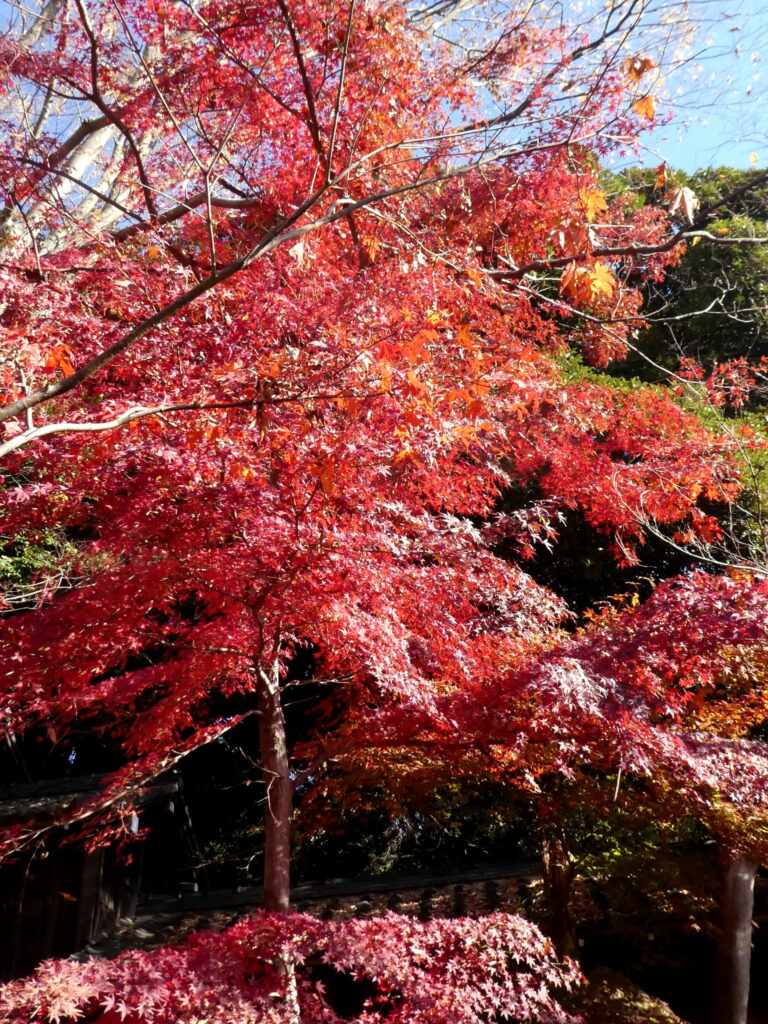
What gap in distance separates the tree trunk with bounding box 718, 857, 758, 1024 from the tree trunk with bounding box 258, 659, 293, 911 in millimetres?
3603

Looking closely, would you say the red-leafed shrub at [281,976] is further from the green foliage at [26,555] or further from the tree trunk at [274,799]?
the green foliage at [26,555]

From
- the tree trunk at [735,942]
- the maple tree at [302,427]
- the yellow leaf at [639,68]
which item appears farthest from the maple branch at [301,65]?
the tree trunk at [735,942]

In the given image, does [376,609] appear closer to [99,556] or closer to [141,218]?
[99,556]

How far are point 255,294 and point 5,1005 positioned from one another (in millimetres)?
5042

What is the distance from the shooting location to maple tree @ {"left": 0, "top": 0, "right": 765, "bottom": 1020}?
4.60 meters

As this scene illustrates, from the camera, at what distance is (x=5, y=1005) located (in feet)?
11.0

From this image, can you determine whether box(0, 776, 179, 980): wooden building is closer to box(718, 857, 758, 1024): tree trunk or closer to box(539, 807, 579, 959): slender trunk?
box(539, 807, 579, 959): slender trunk

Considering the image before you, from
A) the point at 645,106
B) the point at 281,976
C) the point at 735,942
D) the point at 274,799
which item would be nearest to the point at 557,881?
the point at 735,942

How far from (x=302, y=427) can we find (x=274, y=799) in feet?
9.19

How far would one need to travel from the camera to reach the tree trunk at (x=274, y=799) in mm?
5141

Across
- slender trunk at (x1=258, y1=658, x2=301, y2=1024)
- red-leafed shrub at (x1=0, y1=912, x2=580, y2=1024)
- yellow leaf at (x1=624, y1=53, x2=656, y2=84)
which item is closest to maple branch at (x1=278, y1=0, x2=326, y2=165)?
yellow leaf at (x1=624, y1=53, x2=656, y2=84)

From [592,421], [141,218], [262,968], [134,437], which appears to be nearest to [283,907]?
[262,968]

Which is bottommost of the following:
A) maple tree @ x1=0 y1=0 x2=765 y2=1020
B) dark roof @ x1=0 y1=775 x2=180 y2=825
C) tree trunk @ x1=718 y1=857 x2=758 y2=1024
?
tree trunk @ x1=718 y1=857 x2=758 y2=1024

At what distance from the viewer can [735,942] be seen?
595 centimetres
